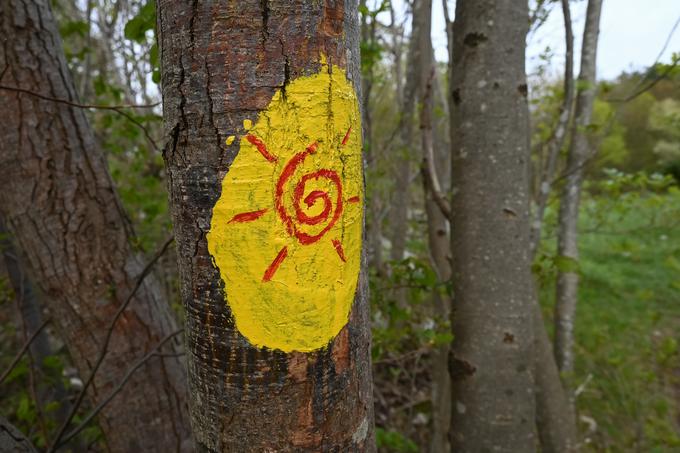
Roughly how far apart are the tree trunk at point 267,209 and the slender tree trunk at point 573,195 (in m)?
2.34

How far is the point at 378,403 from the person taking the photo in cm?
370

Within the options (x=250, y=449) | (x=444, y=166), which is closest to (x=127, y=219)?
(x=250, y=449)

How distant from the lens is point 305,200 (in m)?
0.61

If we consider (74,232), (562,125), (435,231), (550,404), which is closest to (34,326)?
(74,232)

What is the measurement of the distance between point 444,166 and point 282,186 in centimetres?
363

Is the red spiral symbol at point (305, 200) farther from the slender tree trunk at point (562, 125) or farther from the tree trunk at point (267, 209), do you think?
A: the slender tree trunk at point (562, 125)

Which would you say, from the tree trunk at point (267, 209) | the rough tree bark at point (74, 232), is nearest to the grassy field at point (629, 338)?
the tree trunk at point (267, 209)

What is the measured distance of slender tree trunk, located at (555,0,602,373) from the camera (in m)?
2.56

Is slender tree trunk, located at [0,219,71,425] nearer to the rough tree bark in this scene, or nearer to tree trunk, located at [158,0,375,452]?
the rough tree bark

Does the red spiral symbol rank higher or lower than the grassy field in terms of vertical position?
higher

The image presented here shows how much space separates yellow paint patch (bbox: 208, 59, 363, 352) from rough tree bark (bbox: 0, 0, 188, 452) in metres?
1.24

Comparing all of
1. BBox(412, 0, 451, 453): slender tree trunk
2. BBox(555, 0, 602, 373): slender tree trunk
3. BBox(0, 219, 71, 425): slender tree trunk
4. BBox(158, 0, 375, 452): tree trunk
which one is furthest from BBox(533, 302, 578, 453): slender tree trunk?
BBox(0, 219, 71, 425): slender tree trunk

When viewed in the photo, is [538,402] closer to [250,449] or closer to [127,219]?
[250,449]

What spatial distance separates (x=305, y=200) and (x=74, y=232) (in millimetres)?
1355
